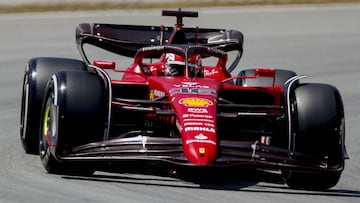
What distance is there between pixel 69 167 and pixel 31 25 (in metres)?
13.3

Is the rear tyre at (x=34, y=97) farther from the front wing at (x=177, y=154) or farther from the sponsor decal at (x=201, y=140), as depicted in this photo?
the sponsor decal at (x=201, y=140)

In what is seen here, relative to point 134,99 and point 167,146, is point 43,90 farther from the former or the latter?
point 167,146

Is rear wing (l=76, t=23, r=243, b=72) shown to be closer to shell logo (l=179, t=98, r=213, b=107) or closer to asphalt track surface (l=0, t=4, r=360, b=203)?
asphalt track surface (l=0, t=4, r=360, b=203)

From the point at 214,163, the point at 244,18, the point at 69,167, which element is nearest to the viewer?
the point at 214,163

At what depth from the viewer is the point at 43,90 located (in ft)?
37.5

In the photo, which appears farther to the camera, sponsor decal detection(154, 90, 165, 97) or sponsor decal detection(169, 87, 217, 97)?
sponsor decal detection(154, 90, 165, 97)

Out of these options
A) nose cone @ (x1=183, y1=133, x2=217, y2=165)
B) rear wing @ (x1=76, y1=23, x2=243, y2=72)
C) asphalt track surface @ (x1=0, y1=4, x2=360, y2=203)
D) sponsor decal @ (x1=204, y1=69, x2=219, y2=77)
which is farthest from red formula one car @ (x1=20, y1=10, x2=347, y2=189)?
rear wing @ (x1=76, y1=23, x2=243, y2=72)

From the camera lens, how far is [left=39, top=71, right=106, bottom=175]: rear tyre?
999 centimetres

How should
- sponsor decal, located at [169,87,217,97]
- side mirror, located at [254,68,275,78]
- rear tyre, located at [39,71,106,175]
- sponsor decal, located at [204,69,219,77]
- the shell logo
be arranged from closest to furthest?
rear tyre, located at [39,71,106,175]
the shell logo
sponsor decal, located at [169,87,217,97]
side mirror, located at [254,68,275,78]
sponsor decal, located at [204,69,219,77]

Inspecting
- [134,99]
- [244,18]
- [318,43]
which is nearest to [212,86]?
[134,99]

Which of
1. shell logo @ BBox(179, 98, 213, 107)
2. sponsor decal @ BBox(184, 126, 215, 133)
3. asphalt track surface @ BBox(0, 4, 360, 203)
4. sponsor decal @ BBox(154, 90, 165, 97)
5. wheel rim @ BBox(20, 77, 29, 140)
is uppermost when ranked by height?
shell logo @ BBox(179, 98, 213, 107)

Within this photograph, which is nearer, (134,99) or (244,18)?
(134,99)

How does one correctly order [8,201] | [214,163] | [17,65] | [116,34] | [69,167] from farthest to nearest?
1. [17,65]
2. [116,34]
3. [69,167]
4. [214,163]
5. [8,201]

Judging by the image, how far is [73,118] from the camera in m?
10.0
